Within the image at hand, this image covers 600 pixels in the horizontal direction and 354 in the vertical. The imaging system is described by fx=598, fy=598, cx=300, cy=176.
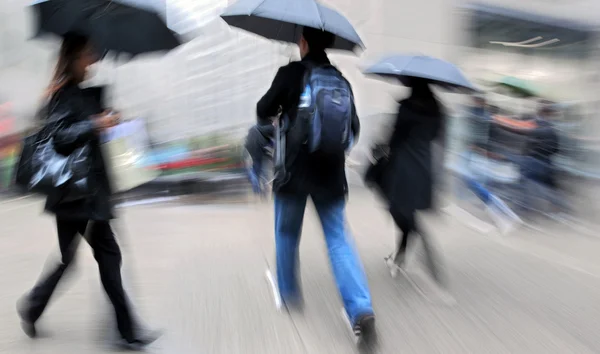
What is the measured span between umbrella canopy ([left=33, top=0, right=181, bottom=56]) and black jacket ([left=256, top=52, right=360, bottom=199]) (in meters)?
0.71

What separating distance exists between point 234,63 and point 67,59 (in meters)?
9.07

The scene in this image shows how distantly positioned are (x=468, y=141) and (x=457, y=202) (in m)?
1.18

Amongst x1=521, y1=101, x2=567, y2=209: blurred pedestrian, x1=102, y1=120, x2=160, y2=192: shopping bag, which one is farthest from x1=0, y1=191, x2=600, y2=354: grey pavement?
x1=102, y1=120, x2=160, y2=192: shopping bag

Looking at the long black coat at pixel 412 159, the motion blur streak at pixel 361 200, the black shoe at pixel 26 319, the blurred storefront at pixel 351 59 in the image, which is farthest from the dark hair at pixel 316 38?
the blurred storefront at pixel 351 59

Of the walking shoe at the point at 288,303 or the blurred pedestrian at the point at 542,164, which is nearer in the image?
the walking shoe at the point at 288,303

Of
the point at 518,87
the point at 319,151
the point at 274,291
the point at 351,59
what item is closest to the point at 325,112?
the point at 319,151

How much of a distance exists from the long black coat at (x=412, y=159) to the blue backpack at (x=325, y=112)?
46.5 inches

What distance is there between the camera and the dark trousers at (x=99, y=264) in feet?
10.5

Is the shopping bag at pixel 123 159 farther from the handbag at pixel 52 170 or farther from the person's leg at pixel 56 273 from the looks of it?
the person's leg at pixel 56 273

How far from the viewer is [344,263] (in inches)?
136

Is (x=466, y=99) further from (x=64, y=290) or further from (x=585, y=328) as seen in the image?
(x=64, y=290)

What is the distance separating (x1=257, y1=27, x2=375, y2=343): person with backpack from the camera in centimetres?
328

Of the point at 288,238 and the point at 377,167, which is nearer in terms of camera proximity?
the point at 288,238

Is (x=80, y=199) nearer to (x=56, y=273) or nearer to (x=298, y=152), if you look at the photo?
→ (x=56, y=273)
